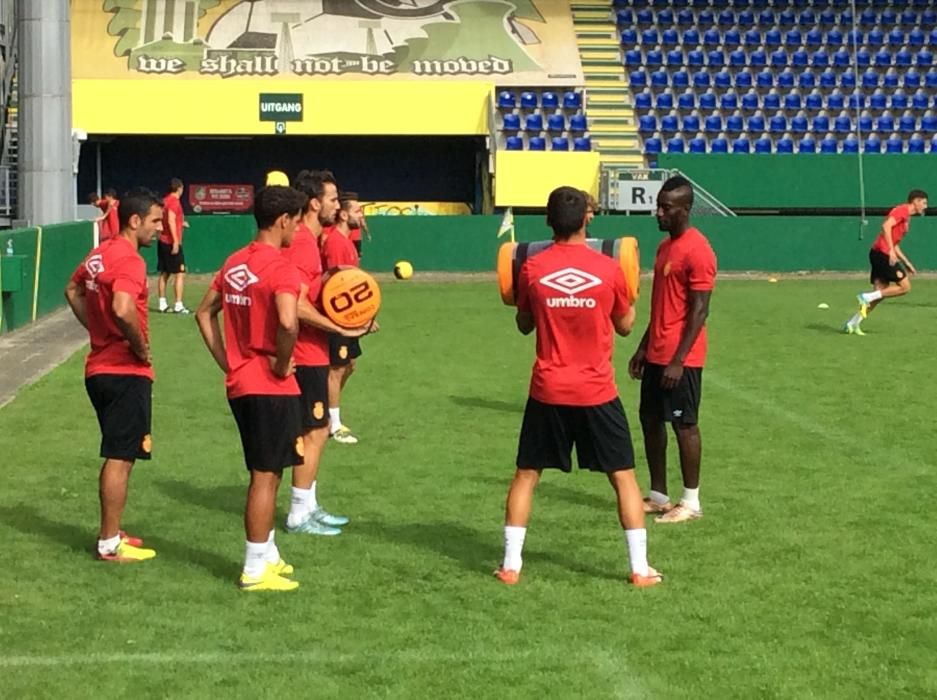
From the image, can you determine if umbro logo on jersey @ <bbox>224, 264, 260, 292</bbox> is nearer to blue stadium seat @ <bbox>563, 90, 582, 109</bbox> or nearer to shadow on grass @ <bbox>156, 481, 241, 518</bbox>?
shadow on grass @ <bbox>156, 481, 241, 518</bbox>

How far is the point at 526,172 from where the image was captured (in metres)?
33.3

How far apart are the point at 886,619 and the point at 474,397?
7136 mm

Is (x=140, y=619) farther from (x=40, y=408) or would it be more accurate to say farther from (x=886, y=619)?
(x=40, y=408)

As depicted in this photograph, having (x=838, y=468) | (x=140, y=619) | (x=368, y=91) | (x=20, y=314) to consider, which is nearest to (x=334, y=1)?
(x=368, y=91)

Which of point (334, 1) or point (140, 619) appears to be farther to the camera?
point (334, 1)

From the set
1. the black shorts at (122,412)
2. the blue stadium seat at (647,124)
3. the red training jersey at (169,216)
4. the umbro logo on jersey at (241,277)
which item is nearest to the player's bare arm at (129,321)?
the black shorts at (122,412)

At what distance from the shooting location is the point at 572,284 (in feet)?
21.2

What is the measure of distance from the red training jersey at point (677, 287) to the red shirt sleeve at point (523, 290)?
175cm

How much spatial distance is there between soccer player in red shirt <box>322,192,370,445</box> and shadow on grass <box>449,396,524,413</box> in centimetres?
162

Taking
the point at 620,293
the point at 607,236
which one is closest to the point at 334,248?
the point at 620,293

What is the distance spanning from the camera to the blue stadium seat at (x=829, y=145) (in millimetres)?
36406

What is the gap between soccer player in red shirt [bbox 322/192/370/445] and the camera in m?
9.78

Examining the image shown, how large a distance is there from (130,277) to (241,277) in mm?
814

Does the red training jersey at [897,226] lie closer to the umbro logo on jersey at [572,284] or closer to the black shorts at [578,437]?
the black shorts at [578,437]
